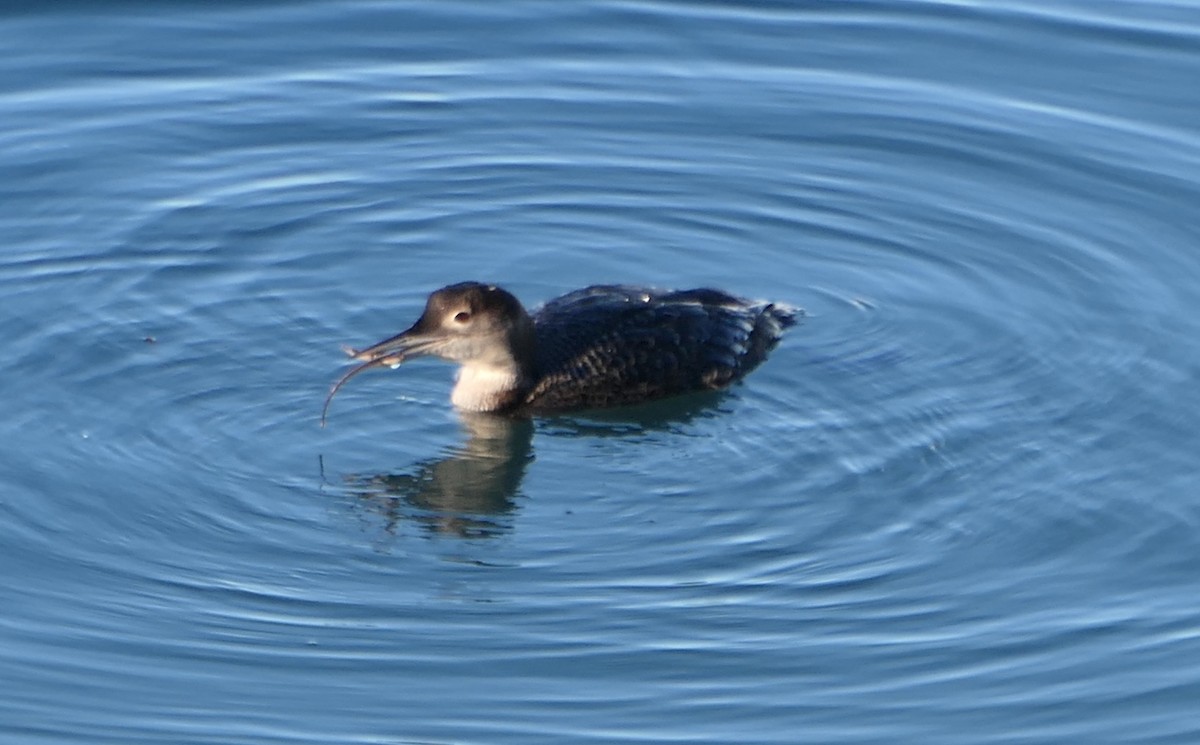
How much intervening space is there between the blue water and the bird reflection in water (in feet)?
0.11

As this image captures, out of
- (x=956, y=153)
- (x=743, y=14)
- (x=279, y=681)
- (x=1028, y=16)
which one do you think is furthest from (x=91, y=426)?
(x=1028, y=16)

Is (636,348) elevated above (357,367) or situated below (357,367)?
above

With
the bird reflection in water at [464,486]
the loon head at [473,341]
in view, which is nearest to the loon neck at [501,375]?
the loon head at [473,341]

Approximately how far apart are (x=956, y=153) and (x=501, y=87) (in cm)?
361

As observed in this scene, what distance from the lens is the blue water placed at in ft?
35.8

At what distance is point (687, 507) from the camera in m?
12.4

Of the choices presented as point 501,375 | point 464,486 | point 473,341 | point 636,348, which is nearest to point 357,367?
point 473,341

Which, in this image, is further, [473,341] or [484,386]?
[484,386]

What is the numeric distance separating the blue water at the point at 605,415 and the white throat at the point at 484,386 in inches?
5.2

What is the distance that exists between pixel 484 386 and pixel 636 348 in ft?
3.14

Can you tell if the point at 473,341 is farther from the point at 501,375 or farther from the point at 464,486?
the point at 464,486

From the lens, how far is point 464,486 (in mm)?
12836

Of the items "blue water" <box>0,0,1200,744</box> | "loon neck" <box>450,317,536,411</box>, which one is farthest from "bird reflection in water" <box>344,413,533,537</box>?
"loon neck" <box>450,317,536,411</box>

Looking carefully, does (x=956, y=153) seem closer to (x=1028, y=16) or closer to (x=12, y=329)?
(x=1028, y=16)
